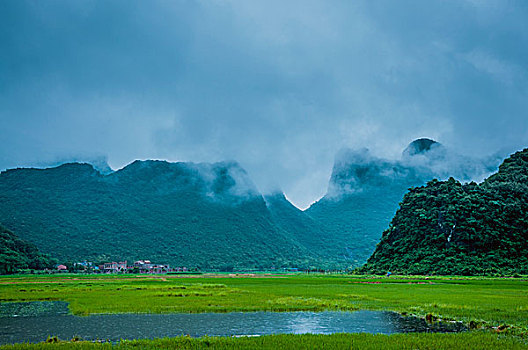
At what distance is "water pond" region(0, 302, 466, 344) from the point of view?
12945 millimetres

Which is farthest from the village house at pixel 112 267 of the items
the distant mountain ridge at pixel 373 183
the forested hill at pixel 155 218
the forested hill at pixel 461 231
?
the distant mountain ridge at pixel 373 183

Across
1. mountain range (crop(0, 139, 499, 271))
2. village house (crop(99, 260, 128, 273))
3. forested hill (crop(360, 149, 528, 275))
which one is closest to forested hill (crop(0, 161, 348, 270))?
mountain range (crop(0, 139, 499, 271))

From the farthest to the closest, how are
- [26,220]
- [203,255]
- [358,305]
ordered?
1. [203,255]
2. [26,220]
3. [358,305]

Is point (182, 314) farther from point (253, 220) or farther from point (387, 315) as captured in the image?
point (253, 220)

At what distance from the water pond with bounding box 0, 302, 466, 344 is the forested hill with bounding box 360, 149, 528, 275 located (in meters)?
39.2

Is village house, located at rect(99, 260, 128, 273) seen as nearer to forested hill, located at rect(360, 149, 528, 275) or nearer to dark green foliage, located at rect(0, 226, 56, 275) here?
dark green foliage, located at rect(0, 226, 56, 275)

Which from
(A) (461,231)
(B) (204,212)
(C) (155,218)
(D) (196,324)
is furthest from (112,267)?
(D) (196,324)

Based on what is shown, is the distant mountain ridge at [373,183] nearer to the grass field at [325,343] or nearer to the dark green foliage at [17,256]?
the dark green foliage at [17,256]

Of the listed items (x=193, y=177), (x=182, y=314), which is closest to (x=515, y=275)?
(x=182, y=314)

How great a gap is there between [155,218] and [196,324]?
99.4m

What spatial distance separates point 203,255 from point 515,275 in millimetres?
68200

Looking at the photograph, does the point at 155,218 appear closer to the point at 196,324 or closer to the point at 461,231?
the point at 461,231

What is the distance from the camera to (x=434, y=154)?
161 metres

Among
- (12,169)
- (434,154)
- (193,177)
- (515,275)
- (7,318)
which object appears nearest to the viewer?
(7,318)
